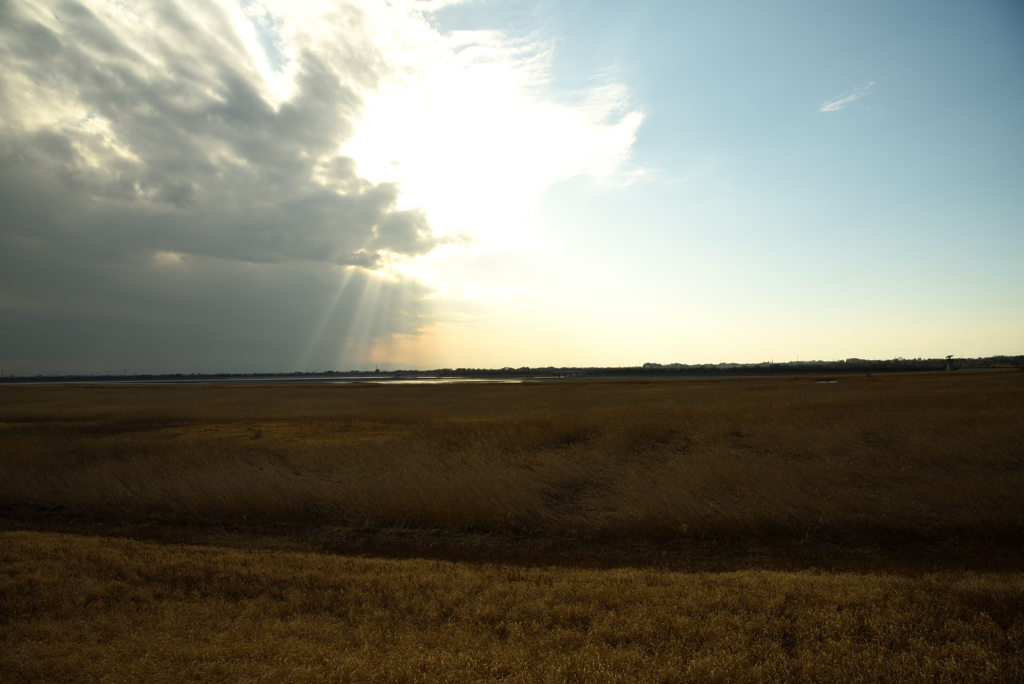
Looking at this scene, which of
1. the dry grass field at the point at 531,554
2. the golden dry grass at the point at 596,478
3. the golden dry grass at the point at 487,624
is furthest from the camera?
the golden dry grass at the point at 596,478

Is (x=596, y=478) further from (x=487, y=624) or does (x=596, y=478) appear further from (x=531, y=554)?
(x=487, y=624)

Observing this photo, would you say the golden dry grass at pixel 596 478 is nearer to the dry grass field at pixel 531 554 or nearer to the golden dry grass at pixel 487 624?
the dry grass field at pixel 531 554

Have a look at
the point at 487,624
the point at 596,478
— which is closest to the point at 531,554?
the point at 487,624

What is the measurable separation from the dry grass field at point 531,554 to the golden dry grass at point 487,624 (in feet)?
0.11

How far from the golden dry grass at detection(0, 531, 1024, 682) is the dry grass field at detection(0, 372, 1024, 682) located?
0.03m

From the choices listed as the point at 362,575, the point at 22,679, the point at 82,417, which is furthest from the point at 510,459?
the point at 82,417

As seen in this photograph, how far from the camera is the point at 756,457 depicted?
16047 mm

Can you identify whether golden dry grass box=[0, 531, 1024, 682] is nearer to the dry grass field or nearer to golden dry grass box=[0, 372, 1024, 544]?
the dry grass field

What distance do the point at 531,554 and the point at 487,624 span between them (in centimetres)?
454

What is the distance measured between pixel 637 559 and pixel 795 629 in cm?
435

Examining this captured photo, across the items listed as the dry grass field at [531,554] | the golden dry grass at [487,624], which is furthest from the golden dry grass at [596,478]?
the golden dry grass at [487,624]

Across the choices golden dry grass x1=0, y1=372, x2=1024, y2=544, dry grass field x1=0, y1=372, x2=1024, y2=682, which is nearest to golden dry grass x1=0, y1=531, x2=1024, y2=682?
dry grass field x1=0, y1=372, x2=1024, y2=682

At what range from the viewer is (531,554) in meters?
9.88

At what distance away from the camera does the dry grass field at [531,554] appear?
15.3 feet
